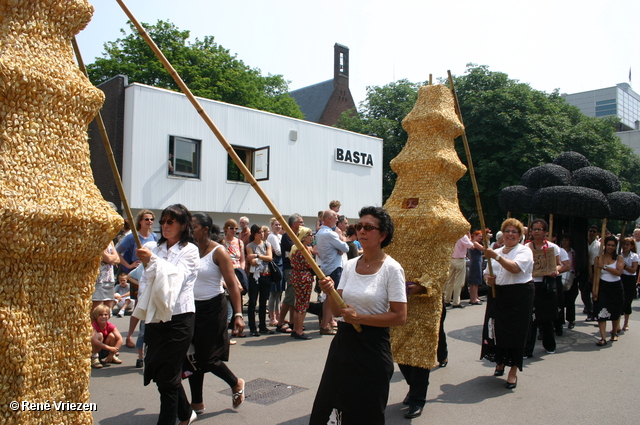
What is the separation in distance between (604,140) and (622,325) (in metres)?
25.9

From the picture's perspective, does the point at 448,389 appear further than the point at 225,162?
No

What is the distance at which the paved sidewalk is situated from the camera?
4.72m

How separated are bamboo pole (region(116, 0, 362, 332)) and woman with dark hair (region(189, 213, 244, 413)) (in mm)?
1693

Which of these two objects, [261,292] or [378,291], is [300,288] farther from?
[378,291]

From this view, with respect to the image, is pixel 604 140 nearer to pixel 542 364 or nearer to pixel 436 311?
pixel 542 364

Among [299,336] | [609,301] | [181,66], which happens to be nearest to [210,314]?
[299,336]

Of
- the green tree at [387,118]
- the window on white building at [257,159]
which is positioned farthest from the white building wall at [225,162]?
the green tree at [387,118]

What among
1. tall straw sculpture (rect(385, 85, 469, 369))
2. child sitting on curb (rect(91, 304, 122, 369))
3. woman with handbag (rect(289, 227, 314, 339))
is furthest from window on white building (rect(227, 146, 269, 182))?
tall straw sculpture (rect(385, 85, 469, 369))

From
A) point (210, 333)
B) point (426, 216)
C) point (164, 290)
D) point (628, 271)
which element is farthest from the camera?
point (628, 271)

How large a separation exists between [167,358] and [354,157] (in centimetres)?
2049

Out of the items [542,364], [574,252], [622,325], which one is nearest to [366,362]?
[542,364]

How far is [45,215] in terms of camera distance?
2611 mm

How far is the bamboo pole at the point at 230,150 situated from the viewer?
9.57 ft

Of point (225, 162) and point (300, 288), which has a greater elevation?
point (225, 162)
